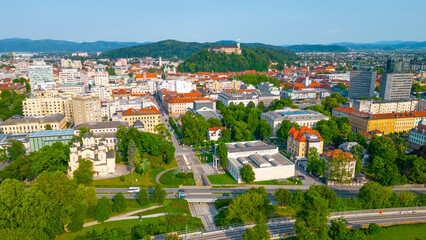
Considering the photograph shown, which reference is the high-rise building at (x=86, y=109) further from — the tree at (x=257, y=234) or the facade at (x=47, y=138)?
the tree at (x=257, y=234)

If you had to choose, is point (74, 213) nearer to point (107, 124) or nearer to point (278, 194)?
point (278, 194)

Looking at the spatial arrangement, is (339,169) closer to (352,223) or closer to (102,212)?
(352,223)

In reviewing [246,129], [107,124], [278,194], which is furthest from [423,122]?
[107,124]

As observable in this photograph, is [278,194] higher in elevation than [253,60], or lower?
lower

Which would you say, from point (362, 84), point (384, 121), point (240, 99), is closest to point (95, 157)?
point (240, 99)

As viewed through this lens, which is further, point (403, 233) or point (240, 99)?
point (240, 99)

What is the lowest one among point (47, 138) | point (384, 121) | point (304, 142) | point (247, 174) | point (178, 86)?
point (247, 174)

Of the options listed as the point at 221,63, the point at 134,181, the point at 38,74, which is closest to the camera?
the point at 134,181
